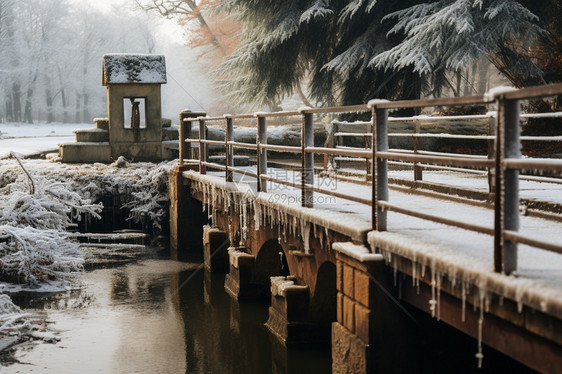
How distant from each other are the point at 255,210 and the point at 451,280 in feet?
16.5

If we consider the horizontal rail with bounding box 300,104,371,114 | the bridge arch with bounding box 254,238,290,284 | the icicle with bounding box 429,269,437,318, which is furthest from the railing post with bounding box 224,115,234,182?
the icicle with bounding box 429,269,437,318

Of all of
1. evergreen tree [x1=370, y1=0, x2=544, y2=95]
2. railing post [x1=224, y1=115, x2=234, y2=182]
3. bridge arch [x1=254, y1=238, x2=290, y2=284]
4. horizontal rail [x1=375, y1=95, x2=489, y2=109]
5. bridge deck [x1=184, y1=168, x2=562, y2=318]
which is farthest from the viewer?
evergreen tree [x1=370, y1=0, x2=544, y2=95]

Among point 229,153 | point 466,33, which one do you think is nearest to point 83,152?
point 466,33

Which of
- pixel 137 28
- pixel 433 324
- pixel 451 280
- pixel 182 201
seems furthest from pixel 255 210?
pixel 137 28

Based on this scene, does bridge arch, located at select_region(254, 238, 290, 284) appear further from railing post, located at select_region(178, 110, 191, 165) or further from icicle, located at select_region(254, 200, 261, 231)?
railing post, located at select_region(178, 110, 191, 165)

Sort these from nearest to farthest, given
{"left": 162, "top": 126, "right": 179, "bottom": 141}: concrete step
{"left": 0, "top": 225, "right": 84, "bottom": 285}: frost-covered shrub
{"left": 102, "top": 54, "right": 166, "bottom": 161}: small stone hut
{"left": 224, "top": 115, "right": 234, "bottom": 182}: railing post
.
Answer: {"left": 224, "top": 115, "right": 234, "bottom": 182}: railing post < {"left": 0, "top": 225, "right": 84, "bottom": 285}: frost-covered shrub < {"left": 102, "top": 54, "right": 166, "bottom": 161}: small stone hut < {"left": 162, "top": 126, "right": 179, "bottom": 141}: concrete step

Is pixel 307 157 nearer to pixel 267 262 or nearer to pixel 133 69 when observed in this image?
pixel 267 262

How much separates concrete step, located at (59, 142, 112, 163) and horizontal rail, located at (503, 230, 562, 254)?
64.5 ft

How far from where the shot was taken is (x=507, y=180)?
4.07 metres

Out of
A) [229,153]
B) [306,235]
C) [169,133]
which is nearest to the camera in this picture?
[306,235]

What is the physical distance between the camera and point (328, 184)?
33.1ft

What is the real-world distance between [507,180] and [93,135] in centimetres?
2033

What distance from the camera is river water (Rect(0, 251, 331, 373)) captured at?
825cm

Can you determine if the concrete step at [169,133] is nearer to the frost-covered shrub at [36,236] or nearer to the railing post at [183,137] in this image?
the railing post at [183,137]
